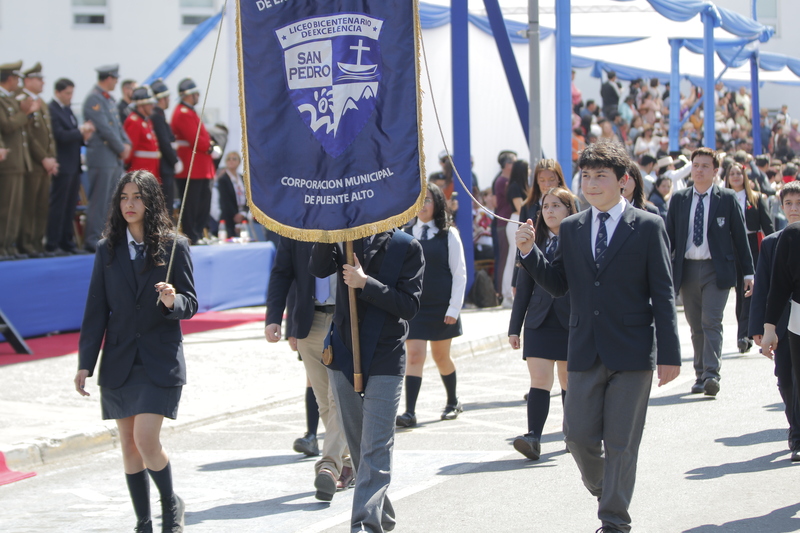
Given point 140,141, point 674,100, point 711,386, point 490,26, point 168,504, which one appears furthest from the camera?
point 674,100

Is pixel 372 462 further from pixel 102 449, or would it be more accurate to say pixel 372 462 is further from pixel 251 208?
pixel 102 449

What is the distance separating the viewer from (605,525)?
4.94 meters

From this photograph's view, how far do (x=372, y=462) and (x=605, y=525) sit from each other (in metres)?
1.15

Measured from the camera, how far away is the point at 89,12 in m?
25.0

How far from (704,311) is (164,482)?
5538 mm

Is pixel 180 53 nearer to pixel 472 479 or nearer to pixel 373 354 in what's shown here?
pixel 472 479

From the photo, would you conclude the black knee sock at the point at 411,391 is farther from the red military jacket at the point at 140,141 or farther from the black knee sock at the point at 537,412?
the red military jacket at the point at 140,141

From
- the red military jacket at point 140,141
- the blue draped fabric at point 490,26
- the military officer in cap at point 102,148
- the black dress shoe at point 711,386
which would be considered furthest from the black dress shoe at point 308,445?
the blue draped fabric at point 490,26

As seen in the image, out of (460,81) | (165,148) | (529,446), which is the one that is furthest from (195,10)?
(529,446)

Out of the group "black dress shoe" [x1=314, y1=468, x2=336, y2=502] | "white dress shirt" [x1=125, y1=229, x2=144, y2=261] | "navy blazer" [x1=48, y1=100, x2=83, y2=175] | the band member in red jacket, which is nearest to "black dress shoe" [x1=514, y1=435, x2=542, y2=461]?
"black dress shoe" [x1=314, y1=468, x2=336, y2=502]

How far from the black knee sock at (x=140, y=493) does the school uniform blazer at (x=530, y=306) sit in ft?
9.20

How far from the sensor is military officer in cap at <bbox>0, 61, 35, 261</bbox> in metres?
12.1

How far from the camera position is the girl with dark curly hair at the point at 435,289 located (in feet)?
27.1

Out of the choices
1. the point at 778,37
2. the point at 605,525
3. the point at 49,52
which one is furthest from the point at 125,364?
the point at 778,37
